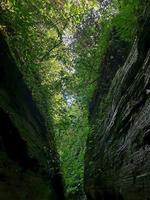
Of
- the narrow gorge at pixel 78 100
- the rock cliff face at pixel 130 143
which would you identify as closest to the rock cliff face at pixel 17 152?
the narrow gorge at pixel 78 100

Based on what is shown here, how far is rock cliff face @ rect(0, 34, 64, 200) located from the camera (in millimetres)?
6274

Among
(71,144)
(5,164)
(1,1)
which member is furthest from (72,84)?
(5,164)

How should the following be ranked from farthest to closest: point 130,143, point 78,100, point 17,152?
point 78,100, point 17,152, point 130,143

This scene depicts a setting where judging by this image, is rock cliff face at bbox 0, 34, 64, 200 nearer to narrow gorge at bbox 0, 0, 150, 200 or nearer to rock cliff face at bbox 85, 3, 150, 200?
narrow gorge at bbox 0, 0, 150, 200

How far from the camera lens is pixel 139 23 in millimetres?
9375

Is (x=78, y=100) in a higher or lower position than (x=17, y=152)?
higher

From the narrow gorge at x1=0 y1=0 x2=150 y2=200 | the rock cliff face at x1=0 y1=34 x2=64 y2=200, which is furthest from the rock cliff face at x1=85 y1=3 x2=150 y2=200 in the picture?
the rock cliff face at x1=0 y1=34 x2=64 y2=200

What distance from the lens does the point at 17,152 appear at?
738 cm

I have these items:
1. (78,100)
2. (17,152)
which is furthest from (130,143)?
(78,100)

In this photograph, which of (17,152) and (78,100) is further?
(78,100)

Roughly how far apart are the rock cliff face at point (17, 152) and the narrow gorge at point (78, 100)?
2 cm

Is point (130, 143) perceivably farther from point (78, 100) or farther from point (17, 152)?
point (78, 100)

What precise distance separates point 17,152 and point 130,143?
2.18 meters

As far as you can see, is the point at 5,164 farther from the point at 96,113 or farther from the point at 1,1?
the point at 96,113
